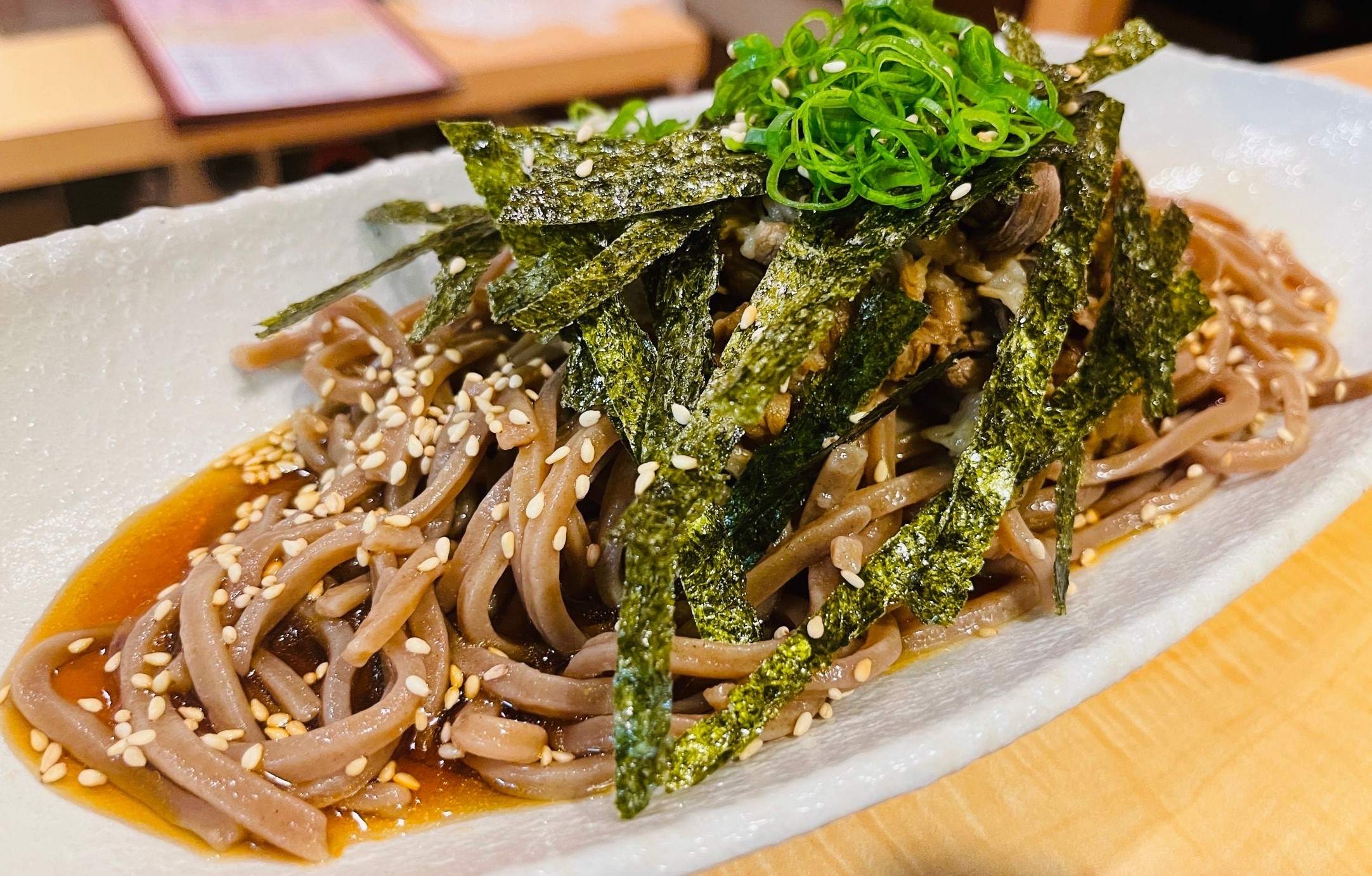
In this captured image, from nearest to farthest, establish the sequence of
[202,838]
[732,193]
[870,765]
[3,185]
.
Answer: [870,765] → [202,838] → [732,193] → [3,185]

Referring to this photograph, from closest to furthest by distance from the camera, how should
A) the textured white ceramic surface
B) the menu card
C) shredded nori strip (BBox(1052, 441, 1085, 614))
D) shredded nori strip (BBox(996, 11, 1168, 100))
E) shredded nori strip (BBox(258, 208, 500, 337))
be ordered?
the textured white ceramic surface → shredded nori strip (BBox(1052, 441, 1085, 614)) → shredded nori strip (BBox(996, 11, 1168, 100)) → shredded nori strip (BBox(258, 208, 500, 337)) → the menu card

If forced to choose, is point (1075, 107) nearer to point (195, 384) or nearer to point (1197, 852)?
point (1197, 852)

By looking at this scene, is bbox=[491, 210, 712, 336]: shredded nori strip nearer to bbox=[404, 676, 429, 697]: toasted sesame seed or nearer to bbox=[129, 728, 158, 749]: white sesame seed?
bbox=[404, 676, 429, 697]: toasted sesame seed

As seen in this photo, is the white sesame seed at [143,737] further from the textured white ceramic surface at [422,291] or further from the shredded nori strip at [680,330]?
the shredded nori strip at [680,330]

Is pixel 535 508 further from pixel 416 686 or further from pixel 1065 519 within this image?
pixel 1065 519

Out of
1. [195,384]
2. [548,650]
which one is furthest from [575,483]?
[195,384]

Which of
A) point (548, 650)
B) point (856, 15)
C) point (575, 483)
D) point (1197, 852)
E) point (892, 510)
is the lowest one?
point (1197, 852)

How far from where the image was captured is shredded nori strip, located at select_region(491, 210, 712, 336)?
1.82 metres

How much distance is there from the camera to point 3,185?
3.74 meters

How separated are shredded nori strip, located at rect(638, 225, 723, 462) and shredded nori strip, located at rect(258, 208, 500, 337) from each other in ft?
1.90

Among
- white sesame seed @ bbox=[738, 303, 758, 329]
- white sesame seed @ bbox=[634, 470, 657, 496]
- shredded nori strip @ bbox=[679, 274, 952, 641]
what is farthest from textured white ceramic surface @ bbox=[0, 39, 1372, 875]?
white sesame seed @ bbox=[738, 303, 758, 329]

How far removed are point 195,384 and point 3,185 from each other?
215 centimetres

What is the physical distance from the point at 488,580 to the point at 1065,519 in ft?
4.09

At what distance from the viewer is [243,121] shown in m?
4.20
